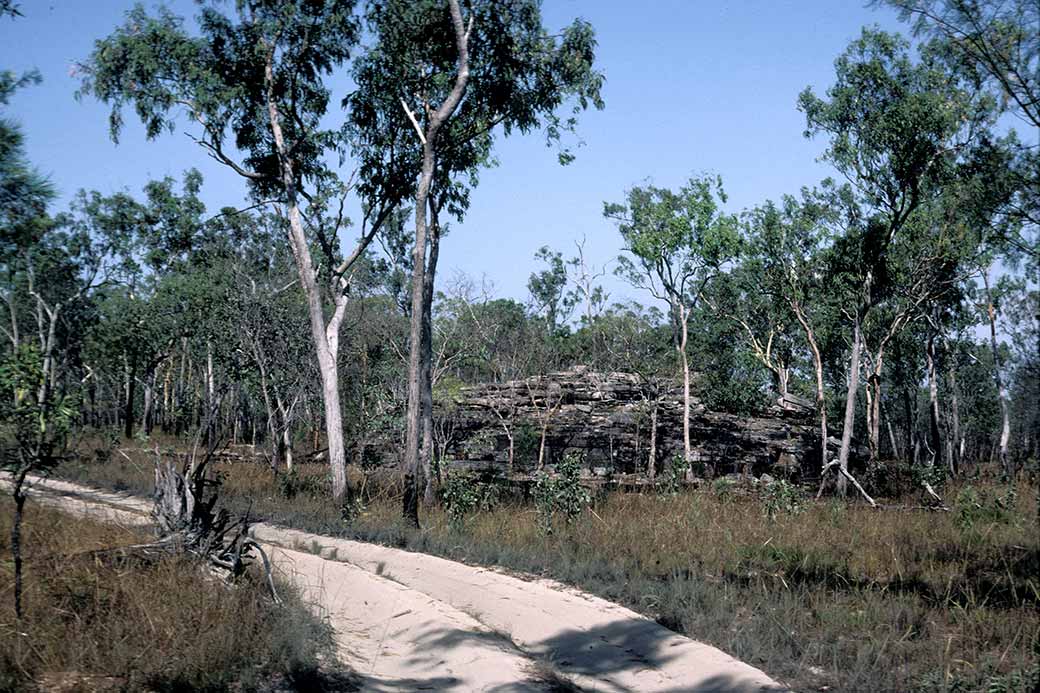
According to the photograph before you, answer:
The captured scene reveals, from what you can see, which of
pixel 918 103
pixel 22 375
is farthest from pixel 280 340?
pixel 918 103

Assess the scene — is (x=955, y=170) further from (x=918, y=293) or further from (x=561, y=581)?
(x=561, y=581)

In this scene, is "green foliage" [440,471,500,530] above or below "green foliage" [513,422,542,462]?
below

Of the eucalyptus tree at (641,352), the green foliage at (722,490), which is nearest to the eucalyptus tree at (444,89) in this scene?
the green foliage at (722,490)

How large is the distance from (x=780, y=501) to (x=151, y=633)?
9558 millimetres

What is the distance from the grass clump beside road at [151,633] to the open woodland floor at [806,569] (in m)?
1.78

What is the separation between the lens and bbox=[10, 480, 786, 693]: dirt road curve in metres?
6.45

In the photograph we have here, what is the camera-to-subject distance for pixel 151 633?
19.5 feet

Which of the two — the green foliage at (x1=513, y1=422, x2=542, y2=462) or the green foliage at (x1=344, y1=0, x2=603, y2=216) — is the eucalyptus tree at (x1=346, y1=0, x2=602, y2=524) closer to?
the green foliage at (x1=344, y1=0, x2=603, y2=216)

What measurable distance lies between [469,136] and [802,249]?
52.5 ft

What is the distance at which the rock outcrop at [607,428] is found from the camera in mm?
26453

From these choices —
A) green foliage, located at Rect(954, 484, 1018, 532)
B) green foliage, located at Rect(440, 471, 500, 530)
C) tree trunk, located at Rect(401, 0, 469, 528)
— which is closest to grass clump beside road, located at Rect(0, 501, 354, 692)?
green foliage, located at Rect(440, 471, 500, 530)

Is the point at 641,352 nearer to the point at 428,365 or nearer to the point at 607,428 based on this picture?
the point at 607,428

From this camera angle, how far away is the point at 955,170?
19.2 m

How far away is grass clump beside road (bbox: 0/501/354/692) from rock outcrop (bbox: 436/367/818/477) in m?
17.1
